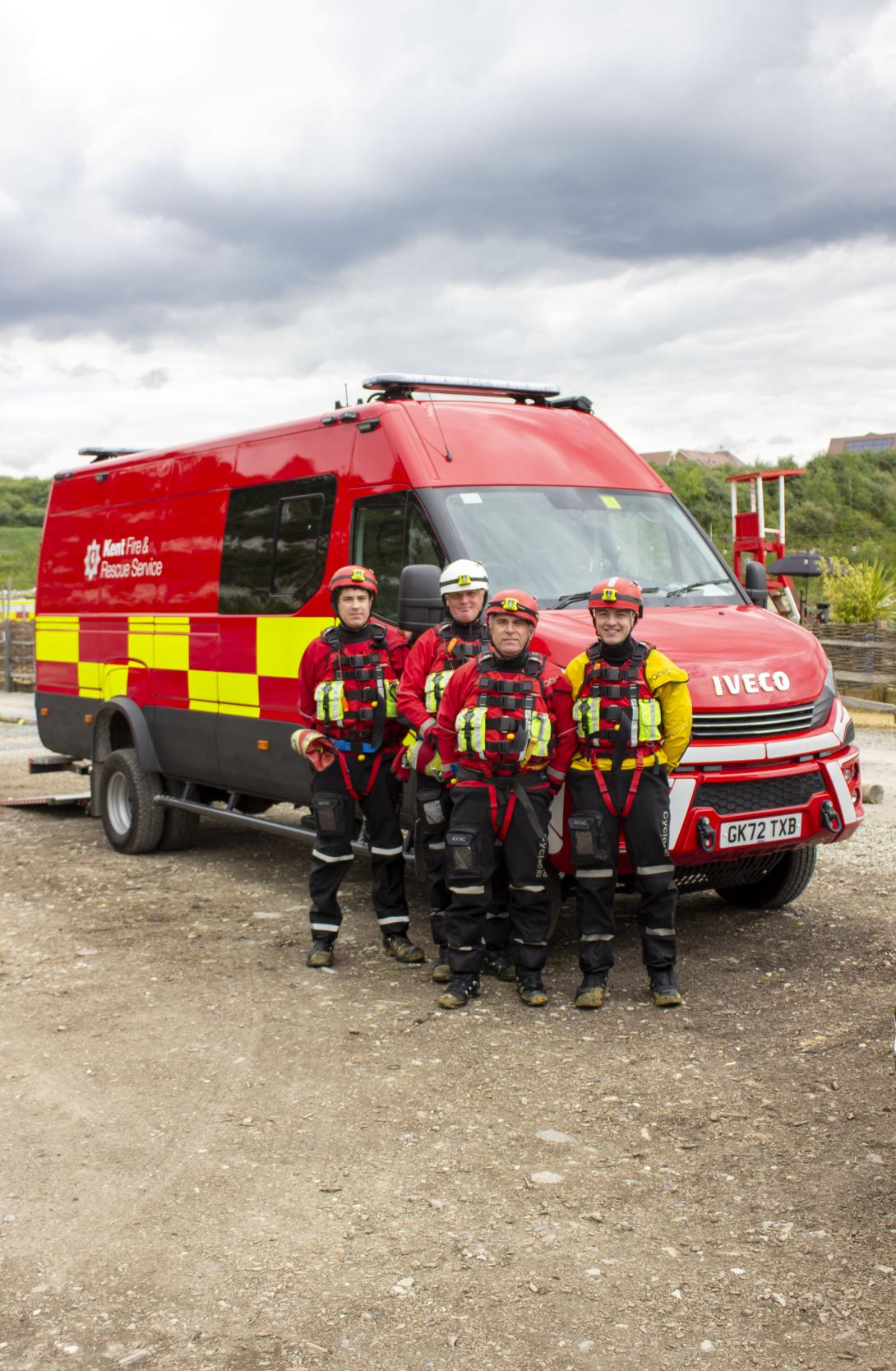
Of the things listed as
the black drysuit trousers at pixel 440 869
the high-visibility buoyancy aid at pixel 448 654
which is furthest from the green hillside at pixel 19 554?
the high-visibility buoyancy aid at pixel 448 654

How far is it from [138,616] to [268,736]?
6.09 ft

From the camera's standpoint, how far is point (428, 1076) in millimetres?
4680

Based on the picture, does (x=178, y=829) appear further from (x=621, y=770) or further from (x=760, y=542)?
(x=760, y=542)

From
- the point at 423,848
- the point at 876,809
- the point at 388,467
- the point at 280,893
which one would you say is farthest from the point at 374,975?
the point at 876,809

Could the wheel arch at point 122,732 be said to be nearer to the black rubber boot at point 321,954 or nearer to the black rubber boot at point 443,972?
the black rubber boot at point 321,954

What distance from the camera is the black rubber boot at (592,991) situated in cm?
537

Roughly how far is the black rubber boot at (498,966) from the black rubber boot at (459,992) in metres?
0.29

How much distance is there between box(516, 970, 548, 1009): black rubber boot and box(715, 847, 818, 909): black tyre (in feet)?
4.88

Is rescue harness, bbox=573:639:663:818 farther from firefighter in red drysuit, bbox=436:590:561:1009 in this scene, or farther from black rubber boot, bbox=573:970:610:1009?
black rubber boot, bbox=573:970:610:1009

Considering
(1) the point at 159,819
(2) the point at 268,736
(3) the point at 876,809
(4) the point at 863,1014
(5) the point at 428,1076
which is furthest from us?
(3) the point at 876,809

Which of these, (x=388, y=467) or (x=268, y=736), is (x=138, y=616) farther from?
(x=388, y=467)

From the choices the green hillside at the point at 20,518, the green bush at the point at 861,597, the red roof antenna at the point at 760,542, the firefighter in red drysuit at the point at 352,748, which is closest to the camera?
the firefighter in red drysuit at the point at 352,748

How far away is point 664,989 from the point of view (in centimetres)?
544

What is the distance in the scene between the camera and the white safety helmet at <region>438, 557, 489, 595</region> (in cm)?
568
